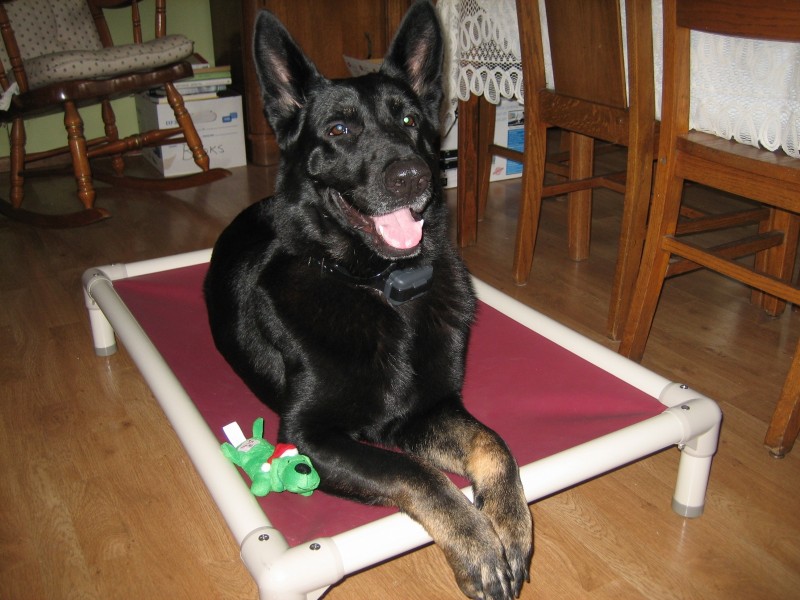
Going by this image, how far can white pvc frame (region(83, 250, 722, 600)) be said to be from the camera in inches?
40.3

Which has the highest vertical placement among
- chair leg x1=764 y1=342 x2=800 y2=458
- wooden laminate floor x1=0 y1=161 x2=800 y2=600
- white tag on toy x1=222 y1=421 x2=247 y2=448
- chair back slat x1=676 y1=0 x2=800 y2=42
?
chair back slat x1=676 y1=0 x2=800 y2=42

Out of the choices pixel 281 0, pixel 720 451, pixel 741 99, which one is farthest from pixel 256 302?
pixel 281 0

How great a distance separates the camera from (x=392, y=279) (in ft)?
4.44

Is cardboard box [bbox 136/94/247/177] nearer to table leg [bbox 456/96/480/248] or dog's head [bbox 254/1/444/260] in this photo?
table leg [bbox 456/96/480/248]

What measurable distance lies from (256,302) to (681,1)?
118 cm

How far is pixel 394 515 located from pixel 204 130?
10.3ft

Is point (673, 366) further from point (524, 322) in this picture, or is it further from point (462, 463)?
point (462, 463)

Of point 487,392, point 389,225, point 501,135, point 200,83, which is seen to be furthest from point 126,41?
point 487,392

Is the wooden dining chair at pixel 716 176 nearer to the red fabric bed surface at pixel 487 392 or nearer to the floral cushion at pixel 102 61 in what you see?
the red fabric bed surface at pixel 487 392

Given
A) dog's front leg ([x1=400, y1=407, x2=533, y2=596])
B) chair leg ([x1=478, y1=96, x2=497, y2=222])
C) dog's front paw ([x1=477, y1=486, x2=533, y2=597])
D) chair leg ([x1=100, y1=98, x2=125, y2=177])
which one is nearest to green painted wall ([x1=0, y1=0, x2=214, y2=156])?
chair leg ([x1=100, y1=98, x2=125, y2=177])

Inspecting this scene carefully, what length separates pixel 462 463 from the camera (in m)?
1.26

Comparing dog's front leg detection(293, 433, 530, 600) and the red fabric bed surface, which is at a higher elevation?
dog's front leg detection(293, 433, 530, 600)

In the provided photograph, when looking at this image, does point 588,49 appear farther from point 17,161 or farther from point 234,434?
point 17,161

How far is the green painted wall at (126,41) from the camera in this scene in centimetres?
379
